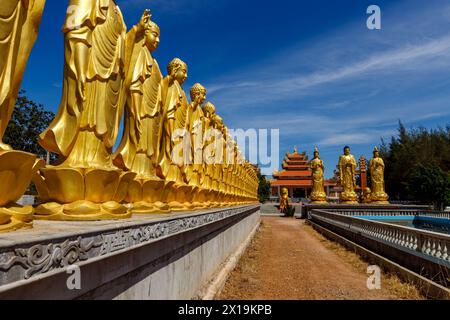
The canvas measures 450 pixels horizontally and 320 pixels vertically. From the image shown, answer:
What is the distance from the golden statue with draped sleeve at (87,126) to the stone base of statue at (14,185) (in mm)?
704

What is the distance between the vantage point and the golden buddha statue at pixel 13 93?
210 centimetres

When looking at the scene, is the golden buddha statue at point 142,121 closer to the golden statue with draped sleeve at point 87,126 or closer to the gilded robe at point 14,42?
the golden statue with draped sleeve at point 87,126

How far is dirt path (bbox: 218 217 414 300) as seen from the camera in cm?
536

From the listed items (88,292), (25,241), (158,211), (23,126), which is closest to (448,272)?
(158,211)

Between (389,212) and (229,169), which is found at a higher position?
(229,169)

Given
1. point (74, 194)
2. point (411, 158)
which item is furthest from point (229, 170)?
point (411, 158)

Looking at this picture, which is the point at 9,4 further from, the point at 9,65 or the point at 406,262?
the point at 406,262

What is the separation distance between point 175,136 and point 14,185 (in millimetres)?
4061

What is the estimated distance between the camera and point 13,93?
2.34 m

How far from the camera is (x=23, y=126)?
54.5 ft

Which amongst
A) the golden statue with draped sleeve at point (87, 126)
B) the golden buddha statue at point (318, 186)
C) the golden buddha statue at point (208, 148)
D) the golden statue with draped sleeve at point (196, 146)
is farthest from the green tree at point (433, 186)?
the golden statue with draped sleeve at point (87, 126)

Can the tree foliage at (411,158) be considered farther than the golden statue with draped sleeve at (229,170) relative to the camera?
Yes

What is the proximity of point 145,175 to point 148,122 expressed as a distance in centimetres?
74

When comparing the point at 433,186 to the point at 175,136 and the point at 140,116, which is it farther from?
the point at 140,116
